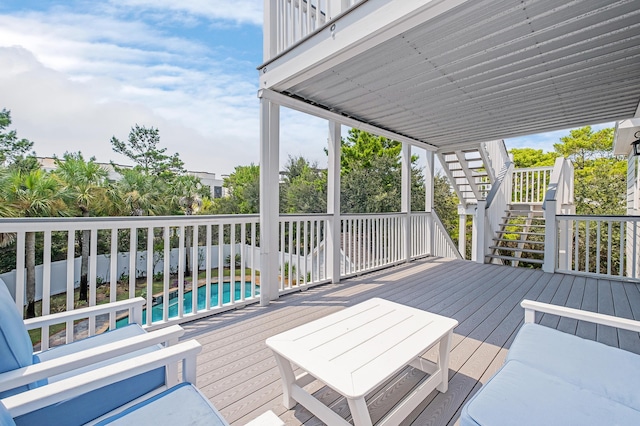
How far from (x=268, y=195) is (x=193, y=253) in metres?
1.04

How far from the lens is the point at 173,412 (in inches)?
39.5

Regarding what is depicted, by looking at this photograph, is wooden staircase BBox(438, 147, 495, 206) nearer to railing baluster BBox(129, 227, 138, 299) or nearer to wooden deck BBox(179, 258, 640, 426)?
wooden deck BBox(179, 258, 640, 426)

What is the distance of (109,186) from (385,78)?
40.3ft

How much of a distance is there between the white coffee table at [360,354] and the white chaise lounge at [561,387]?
14.8 inches

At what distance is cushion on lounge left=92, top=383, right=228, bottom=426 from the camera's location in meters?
0.96

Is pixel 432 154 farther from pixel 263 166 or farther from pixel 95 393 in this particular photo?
pixel 95 393

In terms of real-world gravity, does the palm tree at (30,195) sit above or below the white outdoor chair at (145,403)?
above

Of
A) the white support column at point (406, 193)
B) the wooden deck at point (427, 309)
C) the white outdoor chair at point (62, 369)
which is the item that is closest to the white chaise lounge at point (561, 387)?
the wooden deck at point (427, 309)

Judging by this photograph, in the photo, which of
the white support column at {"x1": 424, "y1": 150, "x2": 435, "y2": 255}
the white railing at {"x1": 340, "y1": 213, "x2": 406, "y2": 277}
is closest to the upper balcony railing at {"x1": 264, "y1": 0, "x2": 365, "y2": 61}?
the white railing at {"x1": 340, "y1": 213, "x2": 406, "y2": 277}

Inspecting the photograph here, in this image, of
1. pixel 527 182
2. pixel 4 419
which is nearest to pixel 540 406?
pixel 4 419

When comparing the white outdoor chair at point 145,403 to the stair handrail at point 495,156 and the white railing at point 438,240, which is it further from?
the stair handrail at point 495,156

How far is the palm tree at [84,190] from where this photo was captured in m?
9.91

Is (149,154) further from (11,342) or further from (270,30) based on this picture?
(11,342)

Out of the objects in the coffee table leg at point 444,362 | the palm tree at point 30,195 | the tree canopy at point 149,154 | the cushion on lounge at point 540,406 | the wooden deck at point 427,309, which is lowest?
the wooden deck at point 427,309
